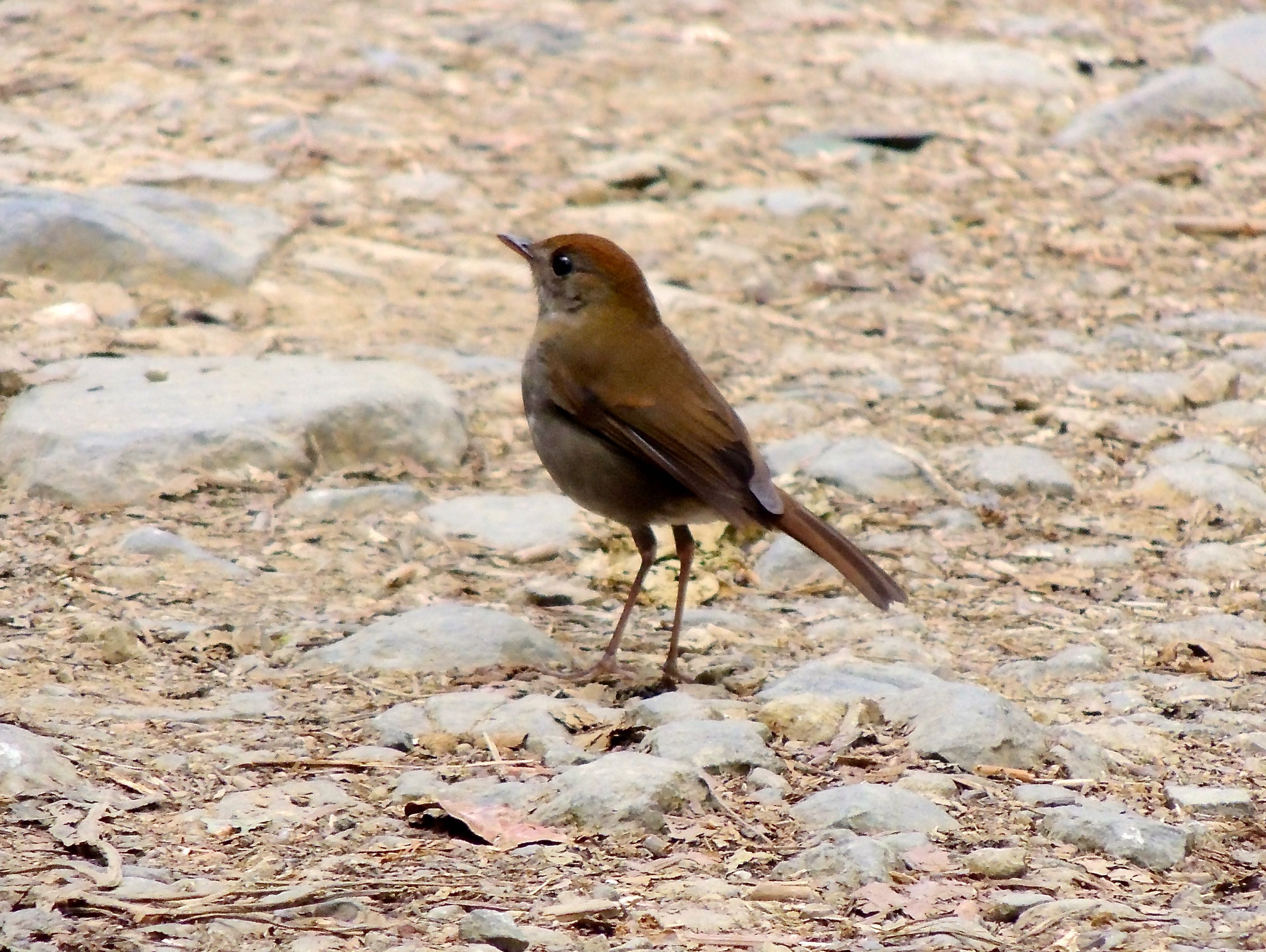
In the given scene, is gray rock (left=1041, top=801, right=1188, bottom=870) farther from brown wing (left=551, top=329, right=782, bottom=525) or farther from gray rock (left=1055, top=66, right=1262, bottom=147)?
gray rock (left=1055, top=66, right=1262, bottom=147)

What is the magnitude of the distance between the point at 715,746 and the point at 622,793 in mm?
399

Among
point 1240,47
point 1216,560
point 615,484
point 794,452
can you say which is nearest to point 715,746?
point 615,484

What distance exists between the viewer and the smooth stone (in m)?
3.56

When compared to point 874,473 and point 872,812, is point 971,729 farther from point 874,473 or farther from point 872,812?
point 874,473

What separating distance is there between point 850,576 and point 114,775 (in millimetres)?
2021

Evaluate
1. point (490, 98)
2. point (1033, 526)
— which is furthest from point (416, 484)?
point (490, 98)

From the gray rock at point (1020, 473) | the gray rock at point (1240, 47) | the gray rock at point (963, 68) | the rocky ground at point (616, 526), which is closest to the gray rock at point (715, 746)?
the rocky ground at point (616, 526)

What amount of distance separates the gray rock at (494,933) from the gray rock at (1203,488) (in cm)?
366

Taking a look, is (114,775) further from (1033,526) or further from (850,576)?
(1033,526)

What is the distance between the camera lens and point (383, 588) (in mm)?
5262

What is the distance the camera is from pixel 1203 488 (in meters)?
6.20

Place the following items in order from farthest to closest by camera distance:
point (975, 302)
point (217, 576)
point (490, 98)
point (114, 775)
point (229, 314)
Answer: point (490, 98)
point (975, 302)
point (229, 314)
point (217, 576)
point (114, 775)

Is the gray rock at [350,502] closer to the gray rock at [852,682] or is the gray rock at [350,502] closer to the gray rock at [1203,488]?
the gray rock at [852,682]

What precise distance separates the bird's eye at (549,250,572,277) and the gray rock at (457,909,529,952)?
289cm
